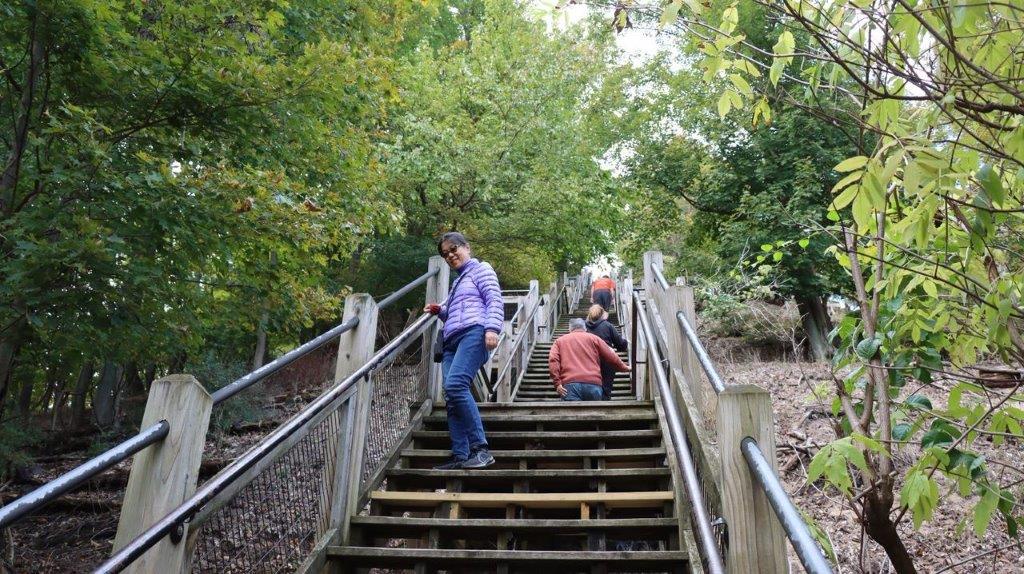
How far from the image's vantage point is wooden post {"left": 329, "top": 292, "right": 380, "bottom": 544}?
12.1 ft

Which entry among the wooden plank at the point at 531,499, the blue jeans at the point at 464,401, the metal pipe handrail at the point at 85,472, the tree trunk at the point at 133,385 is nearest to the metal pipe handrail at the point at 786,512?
the metal pipe handrail at the point at 85,472

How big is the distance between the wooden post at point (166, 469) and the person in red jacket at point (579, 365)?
463 cm

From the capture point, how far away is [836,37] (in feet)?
7.16

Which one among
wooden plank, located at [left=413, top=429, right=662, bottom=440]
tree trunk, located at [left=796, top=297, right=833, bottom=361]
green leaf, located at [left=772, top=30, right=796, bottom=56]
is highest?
tree trunk, located at [left=796, top=297, right=833, bottom=361]

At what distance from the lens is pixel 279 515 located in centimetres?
310

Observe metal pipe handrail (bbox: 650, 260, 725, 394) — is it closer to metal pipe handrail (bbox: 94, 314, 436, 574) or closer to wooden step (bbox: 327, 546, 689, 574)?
wooden step (bbox: 327, 546, 689, 574)

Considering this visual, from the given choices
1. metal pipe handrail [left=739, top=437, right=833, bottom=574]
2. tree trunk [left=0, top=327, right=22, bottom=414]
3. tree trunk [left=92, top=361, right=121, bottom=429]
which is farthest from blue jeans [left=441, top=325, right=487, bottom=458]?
tree trunk [left=92, top=361, right=121, bottom=429]

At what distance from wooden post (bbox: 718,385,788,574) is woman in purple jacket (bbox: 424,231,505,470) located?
253 centimetres

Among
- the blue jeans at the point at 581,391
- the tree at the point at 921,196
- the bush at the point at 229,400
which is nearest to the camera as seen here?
the tree at the point at 921,196

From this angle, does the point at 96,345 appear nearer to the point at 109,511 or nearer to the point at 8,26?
the point at 8,26

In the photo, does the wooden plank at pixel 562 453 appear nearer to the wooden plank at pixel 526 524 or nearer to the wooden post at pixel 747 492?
the wooden plank at pixel 526 524

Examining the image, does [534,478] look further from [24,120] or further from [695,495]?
[24,120]

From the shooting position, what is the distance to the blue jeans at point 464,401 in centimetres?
439

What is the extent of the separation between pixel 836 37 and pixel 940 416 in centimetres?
154
